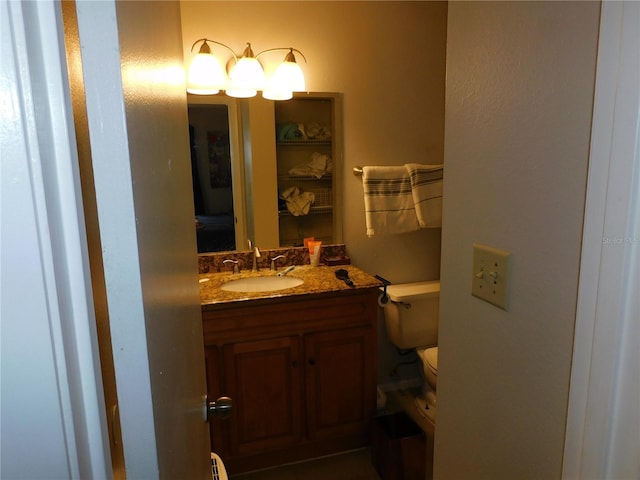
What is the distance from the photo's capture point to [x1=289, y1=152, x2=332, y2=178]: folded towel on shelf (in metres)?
2.23

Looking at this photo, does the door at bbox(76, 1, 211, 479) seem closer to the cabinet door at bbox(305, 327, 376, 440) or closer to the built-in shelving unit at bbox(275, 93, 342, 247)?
the cabinet door at bbox(305, 327, 376, 440)

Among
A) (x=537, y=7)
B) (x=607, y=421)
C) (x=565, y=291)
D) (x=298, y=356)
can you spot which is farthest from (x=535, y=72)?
(x=298, y=356)

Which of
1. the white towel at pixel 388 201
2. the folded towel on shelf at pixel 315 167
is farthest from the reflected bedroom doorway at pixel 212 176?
the white towel at pixel 388 201

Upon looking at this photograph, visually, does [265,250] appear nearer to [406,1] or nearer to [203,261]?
[203,261]

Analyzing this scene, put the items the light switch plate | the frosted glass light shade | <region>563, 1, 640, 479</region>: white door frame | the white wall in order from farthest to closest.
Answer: the frosted glass light shade < the light switch plate < the white wall < <region>563, 1, 640, 479</region>: white door frame

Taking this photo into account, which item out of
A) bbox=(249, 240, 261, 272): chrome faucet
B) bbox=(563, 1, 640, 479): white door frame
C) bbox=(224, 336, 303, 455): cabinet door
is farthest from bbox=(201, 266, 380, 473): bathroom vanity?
bbox=(563, 1, 640, 479): white door frame

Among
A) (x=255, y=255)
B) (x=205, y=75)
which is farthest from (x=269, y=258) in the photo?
(x=205, y=75)

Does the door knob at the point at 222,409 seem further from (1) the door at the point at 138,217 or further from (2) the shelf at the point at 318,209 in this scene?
(2) the shelf at the point at 318,209

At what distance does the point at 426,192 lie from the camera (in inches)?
86.2

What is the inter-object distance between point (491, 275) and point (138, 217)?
2.43ft

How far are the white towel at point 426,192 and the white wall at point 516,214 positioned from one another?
1159 mm

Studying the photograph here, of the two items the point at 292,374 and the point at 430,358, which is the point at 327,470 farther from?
the point at 430,358

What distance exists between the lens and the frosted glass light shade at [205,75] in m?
1.90

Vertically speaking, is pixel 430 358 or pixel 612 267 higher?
pixel 612 267
